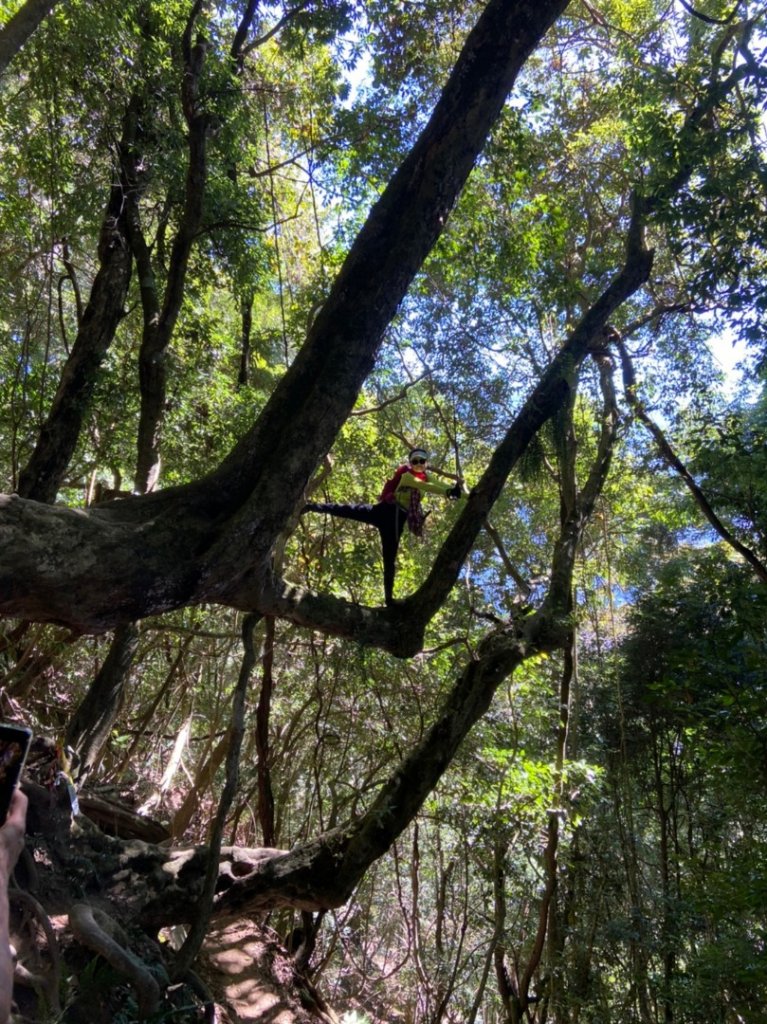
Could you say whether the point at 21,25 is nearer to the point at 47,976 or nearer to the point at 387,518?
the point at 387,518

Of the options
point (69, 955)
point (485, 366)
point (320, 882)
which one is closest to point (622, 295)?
point (485, 366)

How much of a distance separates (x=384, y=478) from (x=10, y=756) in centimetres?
768

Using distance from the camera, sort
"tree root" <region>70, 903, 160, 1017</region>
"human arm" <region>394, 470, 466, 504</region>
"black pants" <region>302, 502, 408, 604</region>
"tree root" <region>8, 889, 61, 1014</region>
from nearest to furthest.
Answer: "tree root" <region>8, 889, 61, 1014</region> → "tree root" <region>70, 903, 160, 1017</region> → "human arm" <region>394, 470, 466, 504</region> → "black pants" <region>302, 502, 408, 604</region>

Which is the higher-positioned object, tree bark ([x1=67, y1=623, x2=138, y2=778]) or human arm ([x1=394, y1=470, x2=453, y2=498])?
human arm ([x1=394, y1=470, x2=453, y2=498])

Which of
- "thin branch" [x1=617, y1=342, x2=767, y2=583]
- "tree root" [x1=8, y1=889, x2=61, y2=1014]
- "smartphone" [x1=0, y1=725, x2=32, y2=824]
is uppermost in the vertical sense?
"thin branch" [x1=617, y1=342, x2=767, y2=583]

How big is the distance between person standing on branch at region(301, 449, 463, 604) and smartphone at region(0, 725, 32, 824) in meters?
3.85

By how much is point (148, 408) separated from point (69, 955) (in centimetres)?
415

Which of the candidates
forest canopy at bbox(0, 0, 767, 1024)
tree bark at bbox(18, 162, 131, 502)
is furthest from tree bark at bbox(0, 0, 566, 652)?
tree bark at bbox(18, 162, 131, 502)

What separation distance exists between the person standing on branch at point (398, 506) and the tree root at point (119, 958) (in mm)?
2878

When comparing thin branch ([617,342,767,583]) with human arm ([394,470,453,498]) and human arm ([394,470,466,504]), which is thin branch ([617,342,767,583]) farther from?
human arm ([394,470,453,498])

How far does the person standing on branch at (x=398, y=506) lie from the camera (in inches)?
216

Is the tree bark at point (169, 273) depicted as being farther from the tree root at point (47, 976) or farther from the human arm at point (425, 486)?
the tree root at point (47, 976)

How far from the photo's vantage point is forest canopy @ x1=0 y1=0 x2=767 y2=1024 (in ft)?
12.4

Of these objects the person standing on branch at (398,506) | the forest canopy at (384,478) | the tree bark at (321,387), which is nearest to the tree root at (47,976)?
the forest canopy at (384,478)
